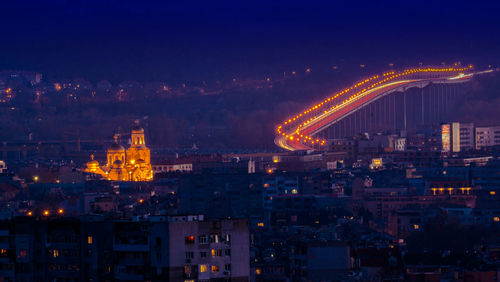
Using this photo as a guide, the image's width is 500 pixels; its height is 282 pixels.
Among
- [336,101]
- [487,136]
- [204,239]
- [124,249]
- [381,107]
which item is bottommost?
[124,249]

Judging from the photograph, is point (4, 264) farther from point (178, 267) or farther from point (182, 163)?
point (182, 163)

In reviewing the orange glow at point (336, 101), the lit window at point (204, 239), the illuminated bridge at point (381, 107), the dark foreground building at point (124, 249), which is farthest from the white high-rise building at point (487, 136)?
the lit window at point (204, 239)

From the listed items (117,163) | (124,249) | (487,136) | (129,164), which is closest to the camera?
(124,249)

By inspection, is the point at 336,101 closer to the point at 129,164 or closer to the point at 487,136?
the point at 487,136

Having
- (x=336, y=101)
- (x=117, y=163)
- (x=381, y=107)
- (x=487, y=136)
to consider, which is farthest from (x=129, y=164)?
(x=336, y=101)

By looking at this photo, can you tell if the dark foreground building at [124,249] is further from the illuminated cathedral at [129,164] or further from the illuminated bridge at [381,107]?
the illuminated bridge at [381,107]

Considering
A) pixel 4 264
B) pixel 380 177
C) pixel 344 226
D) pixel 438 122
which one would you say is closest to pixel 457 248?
pixel 344 226

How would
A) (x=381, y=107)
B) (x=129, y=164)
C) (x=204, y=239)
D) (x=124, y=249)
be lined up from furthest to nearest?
1. (x=381, y=107)
2. (x=129, y=164)
3. (x=124, y=249)
4. (x=204, y=239)
